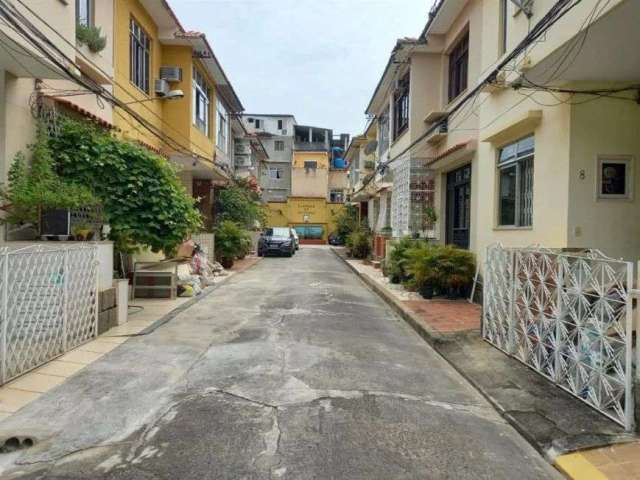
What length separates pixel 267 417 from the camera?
4.44 meters

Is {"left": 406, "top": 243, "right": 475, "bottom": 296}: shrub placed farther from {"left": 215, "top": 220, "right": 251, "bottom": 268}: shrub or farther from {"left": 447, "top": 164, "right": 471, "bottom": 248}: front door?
{"left": 215, "top": 220, "right": 251, "bottom": 268}: shrub

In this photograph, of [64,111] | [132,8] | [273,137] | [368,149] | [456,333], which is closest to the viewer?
[456,333]

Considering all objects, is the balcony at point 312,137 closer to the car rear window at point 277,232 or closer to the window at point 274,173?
the window at point 274,173

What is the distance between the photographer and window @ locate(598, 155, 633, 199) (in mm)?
7398

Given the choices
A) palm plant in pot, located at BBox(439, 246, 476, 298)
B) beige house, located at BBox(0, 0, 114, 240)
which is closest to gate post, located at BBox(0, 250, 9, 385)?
beige house, located at BBox(0, 0, 114, 240)

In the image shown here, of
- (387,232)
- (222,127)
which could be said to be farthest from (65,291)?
(222,127)

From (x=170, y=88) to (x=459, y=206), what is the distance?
10627 millimetres

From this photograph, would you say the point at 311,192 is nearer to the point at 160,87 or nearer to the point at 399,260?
the point at 160,87

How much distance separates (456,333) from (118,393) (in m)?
5.12

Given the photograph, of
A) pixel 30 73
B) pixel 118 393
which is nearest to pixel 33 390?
pixel 118 393

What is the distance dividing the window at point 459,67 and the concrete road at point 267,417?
924 cm

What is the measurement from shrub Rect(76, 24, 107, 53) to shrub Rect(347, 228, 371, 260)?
54.1ft

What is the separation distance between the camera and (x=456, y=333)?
786cm

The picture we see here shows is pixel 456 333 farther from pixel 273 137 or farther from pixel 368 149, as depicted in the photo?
pixel 273 137
